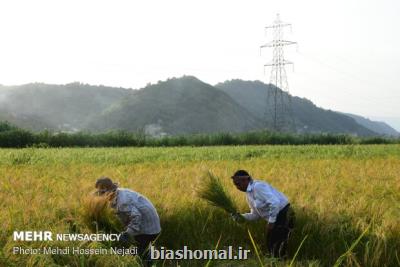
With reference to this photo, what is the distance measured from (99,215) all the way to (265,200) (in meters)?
2.00

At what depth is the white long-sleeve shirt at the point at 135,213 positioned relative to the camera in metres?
5.99

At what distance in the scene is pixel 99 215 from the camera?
598 centimetres

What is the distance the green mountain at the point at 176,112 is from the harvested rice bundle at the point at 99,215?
9078 centimetres

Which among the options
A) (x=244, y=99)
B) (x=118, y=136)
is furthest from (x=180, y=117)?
(x=118, y=136)

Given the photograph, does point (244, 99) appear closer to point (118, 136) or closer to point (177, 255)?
point (118, 136)

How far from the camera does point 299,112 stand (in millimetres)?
148250

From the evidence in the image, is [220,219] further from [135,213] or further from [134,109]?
[134,109]

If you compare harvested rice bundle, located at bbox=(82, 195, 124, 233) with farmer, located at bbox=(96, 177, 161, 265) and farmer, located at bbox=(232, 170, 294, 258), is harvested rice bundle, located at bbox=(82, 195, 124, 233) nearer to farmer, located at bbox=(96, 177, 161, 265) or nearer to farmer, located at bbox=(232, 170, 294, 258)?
farmer, located at bbox=(96, 177, 161, 265)

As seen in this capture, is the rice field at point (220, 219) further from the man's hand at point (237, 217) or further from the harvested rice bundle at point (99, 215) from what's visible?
the man's hand at point (237, 217)

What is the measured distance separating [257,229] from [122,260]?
8.36 feet

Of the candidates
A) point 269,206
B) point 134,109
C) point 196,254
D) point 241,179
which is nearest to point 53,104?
point 134,109

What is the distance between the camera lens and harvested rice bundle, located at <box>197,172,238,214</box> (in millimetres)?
7023

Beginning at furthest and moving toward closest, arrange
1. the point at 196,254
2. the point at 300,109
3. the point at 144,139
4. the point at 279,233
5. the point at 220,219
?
the point at 300,109 → the point at 144,139 → the point at 220,219 → the point at 196,254 → the point at 279,233

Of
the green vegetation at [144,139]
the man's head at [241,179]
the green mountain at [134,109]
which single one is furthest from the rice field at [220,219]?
the green mountain at [134,109]
